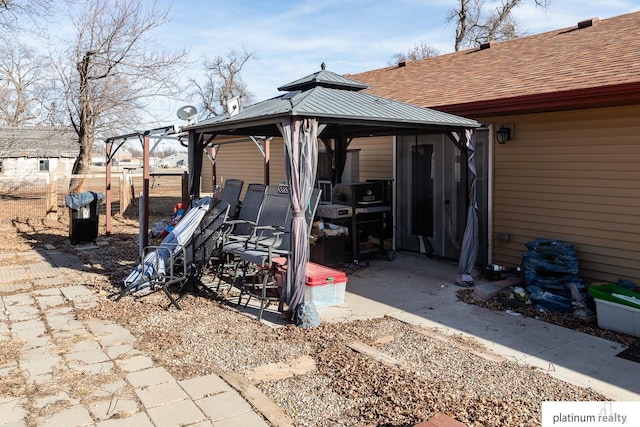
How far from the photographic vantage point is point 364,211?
7.61 metres

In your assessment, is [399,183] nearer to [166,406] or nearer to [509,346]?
[509,346]

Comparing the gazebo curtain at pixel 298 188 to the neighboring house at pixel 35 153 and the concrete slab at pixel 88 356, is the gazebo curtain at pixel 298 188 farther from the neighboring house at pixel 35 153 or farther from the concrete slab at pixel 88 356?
the neighboring house at pixel 35 153

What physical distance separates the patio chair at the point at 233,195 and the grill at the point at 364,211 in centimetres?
157

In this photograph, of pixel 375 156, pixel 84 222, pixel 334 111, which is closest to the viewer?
pixel 334 111

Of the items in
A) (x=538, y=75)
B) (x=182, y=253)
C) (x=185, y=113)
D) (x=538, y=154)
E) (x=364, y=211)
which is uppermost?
(x=538, y=75)

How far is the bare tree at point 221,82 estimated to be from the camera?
39.9 m

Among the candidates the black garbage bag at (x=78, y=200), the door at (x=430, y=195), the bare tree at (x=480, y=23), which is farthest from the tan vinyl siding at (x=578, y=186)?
the bare tree at (x=480, y=23)

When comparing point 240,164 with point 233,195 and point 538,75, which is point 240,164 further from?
point 538,75

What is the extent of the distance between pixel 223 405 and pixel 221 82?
40.0 m

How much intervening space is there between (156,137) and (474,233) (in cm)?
545

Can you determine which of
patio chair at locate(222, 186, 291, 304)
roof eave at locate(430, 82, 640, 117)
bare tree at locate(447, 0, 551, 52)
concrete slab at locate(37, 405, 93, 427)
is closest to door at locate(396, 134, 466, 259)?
roof eave at locate(430, 82, 640, 117)

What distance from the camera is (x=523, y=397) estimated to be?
324cm

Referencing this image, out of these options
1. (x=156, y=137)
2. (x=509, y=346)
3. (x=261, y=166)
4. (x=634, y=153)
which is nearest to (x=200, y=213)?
(x=156, y=137)

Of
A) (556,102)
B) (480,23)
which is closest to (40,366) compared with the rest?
(556,102)
